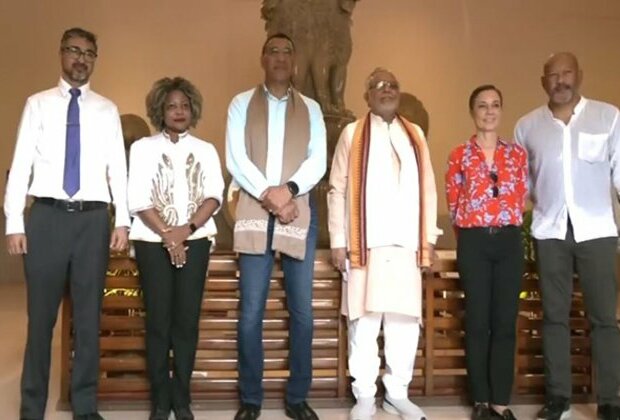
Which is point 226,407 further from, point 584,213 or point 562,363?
point 584,213

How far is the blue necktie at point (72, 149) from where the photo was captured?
9.05 ft

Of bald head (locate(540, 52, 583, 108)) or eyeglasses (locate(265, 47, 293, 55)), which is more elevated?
eyeglasses (locate(265, 47, 293, 55))

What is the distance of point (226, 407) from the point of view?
3.23m

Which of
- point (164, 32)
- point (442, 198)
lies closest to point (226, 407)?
point (442, 198)

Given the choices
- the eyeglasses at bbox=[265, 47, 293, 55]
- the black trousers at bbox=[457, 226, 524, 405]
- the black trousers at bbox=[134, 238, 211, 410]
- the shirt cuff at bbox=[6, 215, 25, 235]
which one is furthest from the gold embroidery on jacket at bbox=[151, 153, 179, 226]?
the black trousers at bbox=[457, 226, 524, 405]

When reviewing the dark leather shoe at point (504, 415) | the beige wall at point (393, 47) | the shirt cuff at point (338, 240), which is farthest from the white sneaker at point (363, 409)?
the beige wall at point (393, 47)

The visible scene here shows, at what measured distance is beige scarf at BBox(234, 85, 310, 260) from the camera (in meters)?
2.89

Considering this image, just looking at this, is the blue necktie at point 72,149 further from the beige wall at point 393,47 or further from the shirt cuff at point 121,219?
the beige wall at point 393,47

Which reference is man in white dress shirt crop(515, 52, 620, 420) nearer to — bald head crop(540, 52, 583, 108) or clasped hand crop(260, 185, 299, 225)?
bald head crop(540, 52, 583, 108)

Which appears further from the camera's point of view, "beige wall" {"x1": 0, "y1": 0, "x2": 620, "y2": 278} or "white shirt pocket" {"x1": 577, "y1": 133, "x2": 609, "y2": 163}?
"beige wall" {"x1": 0, "y1": 0, "x2": 620, "y2": 278}

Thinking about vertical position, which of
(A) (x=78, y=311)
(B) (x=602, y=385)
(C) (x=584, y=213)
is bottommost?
(B) (x=602, y=385)

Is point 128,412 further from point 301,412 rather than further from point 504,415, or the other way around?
point 504,415

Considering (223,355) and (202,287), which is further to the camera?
(223,355)

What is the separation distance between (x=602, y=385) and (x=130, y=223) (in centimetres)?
202
